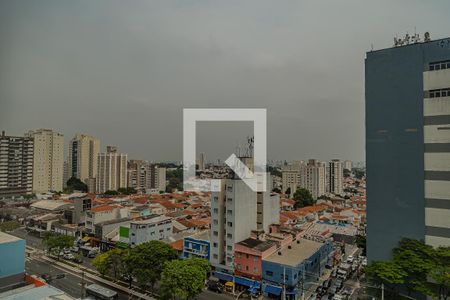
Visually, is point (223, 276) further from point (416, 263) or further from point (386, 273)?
point (416, 263)

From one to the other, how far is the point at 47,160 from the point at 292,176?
40.8 ft

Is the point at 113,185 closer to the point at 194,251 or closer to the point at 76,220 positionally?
the point at 76,220

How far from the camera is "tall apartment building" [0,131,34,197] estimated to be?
24.3 feet

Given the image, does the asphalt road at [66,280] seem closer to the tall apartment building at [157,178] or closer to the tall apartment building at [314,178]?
the tall apartment building at [157,178]

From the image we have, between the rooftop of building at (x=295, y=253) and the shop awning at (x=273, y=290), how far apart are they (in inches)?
14.6

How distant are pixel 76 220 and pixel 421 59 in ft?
30.4

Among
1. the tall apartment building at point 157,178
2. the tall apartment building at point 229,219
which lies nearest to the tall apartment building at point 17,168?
the tall apartment building at point 229,219

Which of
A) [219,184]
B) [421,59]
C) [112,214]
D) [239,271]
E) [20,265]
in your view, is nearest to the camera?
[20,265]

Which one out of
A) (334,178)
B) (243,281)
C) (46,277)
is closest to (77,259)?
(46,277)

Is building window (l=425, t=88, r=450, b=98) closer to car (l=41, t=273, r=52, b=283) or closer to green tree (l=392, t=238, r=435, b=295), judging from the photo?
green tree (l=392, t=238, r=435, b=295)

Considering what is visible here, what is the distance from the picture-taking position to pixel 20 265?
143 inches

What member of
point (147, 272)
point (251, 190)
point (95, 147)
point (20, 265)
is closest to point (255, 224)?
point (251, 190)

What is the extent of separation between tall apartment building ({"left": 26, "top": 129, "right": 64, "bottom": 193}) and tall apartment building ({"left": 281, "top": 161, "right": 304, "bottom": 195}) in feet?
37.7

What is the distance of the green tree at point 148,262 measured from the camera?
4.24 metres
